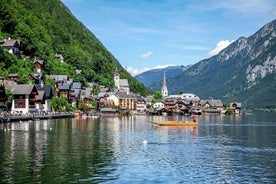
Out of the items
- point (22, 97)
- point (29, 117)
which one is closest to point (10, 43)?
point (22, 97)

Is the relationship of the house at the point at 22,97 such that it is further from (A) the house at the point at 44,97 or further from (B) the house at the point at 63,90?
(B) the house at the point at 63,90

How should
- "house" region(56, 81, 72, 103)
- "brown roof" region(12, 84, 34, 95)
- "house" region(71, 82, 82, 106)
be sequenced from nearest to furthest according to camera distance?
1. "brown roof" region(12, 84, 34, 95)
2. "house" region(56, 81, 72, 103)
3. "house" region(71, 82, 82, 106)

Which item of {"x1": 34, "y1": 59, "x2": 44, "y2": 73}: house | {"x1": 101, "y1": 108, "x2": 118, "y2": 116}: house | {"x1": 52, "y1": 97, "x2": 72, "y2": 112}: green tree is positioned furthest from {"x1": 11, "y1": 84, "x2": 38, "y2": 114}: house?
{"x1": 101, "y1": 108, "x2": 118, "y2": 116}: house

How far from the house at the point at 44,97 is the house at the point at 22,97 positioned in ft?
22.1

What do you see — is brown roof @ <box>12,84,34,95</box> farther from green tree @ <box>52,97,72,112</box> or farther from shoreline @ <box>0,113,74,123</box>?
green tree @ <box>52,97,72,112</box>

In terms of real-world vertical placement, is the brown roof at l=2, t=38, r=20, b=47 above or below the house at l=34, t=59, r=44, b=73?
above

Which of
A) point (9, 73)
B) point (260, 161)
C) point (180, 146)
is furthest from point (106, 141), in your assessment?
point (9, 73)

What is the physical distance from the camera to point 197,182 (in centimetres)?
3284

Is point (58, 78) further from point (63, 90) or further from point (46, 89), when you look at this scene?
point (46, 89)

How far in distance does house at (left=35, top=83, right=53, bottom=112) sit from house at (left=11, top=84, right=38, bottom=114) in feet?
22.1

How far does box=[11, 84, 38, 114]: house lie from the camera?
117 metres

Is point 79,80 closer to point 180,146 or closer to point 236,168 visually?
point 180,146

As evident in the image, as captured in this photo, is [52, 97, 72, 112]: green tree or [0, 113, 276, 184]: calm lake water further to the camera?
[52, 97, 72, 112]: green tree

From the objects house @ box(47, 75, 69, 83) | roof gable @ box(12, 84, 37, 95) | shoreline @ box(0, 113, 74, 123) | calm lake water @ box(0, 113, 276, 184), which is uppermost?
house @ box(47, 75, 69, 83)
